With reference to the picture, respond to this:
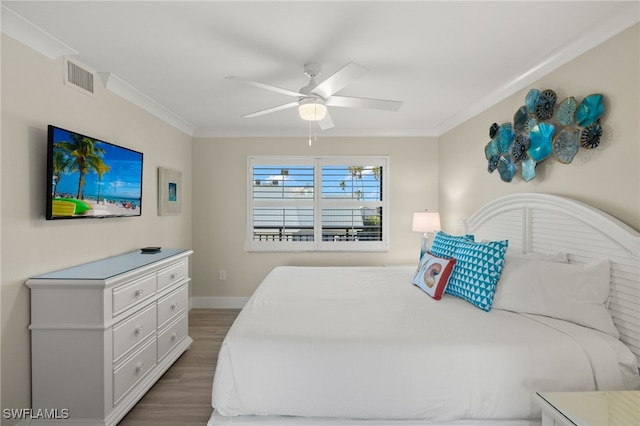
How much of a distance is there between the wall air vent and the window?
2068mm

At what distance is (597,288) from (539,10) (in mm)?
1548

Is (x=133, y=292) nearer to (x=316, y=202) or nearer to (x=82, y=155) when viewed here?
(x=82, y=155)

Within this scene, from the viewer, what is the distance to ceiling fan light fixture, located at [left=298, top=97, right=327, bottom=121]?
86.6 inches

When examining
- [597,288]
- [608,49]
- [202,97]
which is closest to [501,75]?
[608,49]

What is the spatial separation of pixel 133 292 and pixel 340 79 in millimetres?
1984

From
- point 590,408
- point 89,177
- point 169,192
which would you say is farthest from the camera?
point 169,192

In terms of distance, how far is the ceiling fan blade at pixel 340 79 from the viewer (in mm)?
1792

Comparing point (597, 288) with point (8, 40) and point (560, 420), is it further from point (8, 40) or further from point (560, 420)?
point (8, 40)

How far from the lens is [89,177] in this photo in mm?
2186

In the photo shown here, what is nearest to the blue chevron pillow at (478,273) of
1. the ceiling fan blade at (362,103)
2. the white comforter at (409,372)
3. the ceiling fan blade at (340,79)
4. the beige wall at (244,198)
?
the white comforter at (409,372)

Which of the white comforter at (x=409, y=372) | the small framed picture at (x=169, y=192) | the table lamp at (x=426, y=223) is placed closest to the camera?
the white comforter at (x=409, y=372)

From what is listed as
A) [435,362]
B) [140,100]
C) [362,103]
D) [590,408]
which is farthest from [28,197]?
[590,408]

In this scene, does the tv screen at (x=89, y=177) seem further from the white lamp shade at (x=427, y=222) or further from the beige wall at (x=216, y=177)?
the white lamp shade at (x=427, y=222)

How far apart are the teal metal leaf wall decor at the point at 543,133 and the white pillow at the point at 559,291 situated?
0.73 meters
